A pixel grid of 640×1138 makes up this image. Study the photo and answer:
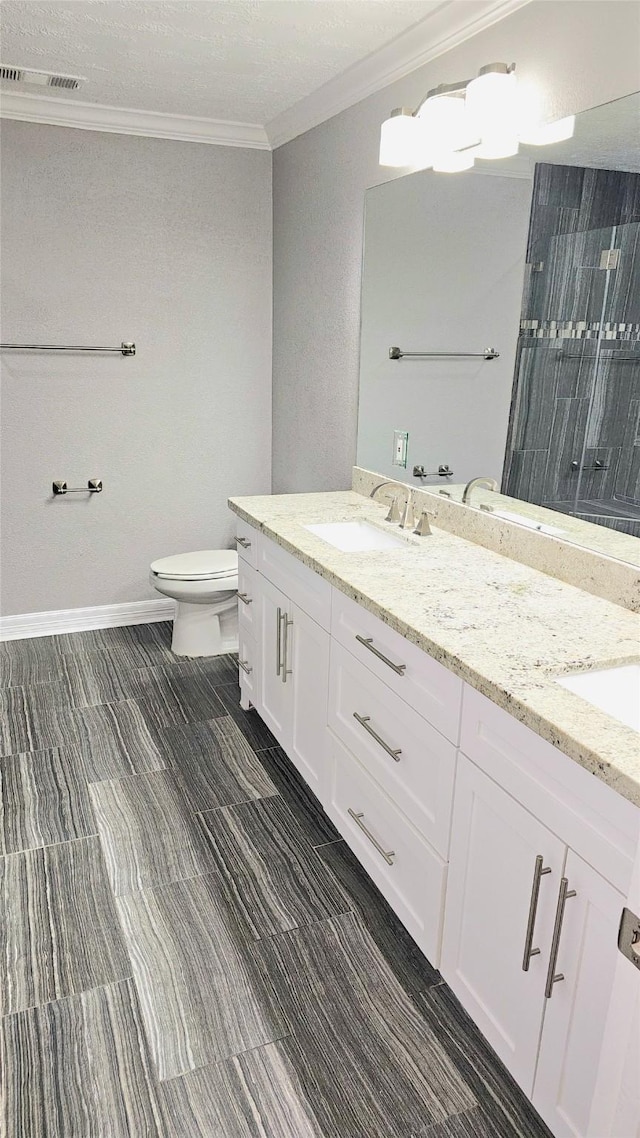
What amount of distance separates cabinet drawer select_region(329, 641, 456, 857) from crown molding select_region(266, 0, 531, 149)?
67.6 inches

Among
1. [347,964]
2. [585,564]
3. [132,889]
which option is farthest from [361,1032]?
[585,564]

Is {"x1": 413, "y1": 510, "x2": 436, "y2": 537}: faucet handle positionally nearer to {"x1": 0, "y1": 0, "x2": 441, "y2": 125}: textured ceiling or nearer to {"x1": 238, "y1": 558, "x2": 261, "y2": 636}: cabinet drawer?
{"x1": 238, "y1": 558, "x2": 261, "y2": 636}: cabinet drawer

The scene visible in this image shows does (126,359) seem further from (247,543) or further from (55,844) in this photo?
(55,844)

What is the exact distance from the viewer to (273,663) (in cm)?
268

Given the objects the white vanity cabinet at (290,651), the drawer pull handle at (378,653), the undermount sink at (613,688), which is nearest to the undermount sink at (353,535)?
the white vanity cabinet at (290,651)

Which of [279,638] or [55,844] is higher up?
[279,638]

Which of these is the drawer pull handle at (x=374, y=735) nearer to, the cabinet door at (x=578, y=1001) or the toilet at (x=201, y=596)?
the cabinet door at (x=578, y=1001)

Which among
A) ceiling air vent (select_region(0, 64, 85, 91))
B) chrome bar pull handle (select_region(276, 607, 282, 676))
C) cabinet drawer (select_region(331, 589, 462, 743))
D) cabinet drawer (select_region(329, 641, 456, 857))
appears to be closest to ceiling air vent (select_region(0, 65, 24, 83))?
ceiling air vent (select_region(0, 64, 85, 91))

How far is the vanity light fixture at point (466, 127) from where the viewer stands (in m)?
2.01

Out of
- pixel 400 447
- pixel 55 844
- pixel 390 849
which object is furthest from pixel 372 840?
pixel 400 447

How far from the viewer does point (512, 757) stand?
54.4 inches

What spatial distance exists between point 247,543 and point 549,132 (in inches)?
61.0

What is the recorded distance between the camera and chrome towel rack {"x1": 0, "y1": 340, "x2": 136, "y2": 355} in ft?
11.2

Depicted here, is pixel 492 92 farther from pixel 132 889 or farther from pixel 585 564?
pixel 132 889
